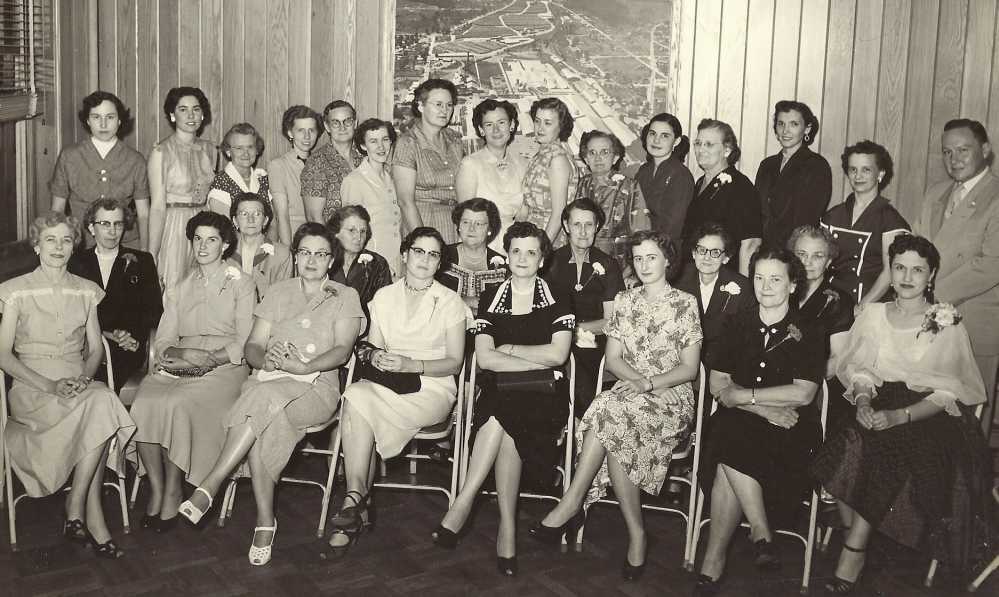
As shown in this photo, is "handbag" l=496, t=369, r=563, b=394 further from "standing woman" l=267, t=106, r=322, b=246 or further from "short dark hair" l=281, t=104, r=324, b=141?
"short dark hair" l=281, t=104, r=324, b=141

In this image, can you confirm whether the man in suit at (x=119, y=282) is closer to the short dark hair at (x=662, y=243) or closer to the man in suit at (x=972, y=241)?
the short dark hair at (x=662, y=243)

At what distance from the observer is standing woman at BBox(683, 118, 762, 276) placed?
4543mm

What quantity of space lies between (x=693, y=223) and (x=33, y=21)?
11.5 feet

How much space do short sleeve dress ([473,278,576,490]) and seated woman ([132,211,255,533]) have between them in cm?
101

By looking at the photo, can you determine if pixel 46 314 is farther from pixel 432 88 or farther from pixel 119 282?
pixel 432 88

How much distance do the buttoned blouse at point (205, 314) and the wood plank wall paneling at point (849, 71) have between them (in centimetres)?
264

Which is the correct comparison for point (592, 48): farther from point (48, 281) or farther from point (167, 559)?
point (167, 559)

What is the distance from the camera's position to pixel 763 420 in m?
3.57

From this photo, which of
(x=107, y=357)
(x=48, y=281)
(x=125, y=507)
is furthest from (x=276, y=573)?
(x=48, y=281)

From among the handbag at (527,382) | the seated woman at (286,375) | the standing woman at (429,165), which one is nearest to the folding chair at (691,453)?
the handbag at (527,382)

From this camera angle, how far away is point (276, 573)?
134 inches

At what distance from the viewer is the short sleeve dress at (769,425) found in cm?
346

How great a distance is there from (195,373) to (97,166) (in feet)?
4.84

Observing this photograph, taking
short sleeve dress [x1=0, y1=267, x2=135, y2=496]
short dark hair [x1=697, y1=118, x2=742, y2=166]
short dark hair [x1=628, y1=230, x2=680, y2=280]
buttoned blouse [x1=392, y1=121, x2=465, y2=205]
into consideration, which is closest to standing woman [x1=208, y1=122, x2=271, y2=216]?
buttoned blouse [x1=392, y1=121, x2=465, y2=205]
